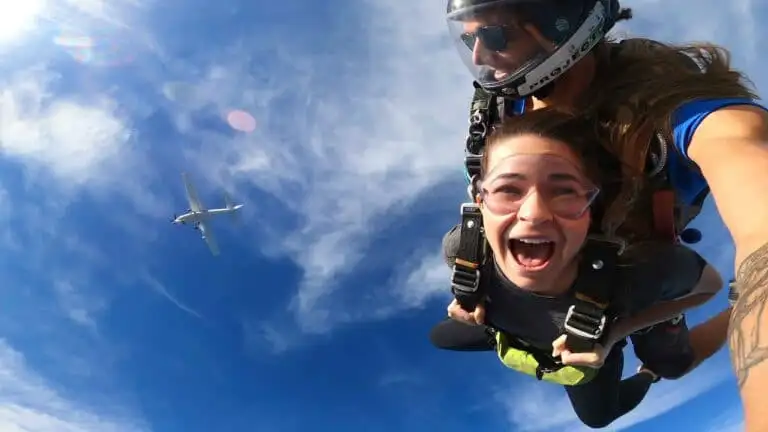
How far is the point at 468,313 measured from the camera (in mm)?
4102

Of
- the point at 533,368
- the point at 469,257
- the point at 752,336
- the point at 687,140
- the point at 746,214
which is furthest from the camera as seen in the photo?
the point at 533,368

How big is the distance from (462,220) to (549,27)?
1560 mm

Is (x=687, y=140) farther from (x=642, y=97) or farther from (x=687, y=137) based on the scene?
(x=642, y=97)

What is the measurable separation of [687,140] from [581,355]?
150cm

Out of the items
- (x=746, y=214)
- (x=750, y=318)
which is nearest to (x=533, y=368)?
(x=746, y=214)

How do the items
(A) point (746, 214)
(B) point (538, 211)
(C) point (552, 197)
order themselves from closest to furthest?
(A) point (746, 214) → (B) point (538, 211) → (C) point (552, 197)

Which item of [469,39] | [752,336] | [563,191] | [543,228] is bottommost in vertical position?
[752,336]

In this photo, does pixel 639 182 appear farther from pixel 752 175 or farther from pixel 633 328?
pixel 752 175

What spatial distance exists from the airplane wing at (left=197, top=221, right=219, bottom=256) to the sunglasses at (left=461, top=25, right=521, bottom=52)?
171 ft

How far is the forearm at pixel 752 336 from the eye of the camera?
1421 mm

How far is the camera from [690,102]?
314cm

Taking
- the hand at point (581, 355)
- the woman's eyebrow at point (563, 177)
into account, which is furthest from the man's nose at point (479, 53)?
the hand at point (581, 355)

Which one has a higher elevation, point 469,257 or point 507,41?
point 507,41

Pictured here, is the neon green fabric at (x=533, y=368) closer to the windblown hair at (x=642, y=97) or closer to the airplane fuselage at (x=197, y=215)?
the windblown hair at (x=642, y=97)
